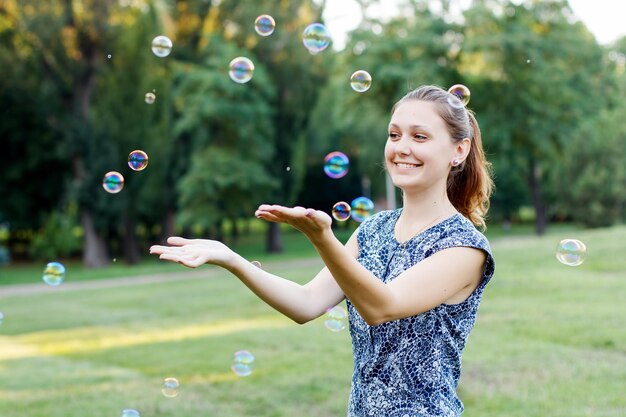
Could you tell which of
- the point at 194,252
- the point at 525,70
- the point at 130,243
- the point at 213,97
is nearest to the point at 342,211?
the point at 194,252

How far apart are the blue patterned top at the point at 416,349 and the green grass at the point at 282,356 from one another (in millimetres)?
3168

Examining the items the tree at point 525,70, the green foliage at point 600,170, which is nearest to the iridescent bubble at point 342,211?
the tree at point 525,70

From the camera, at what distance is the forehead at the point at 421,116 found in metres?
2.37

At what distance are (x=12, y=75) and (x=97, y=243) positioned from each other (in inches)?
282

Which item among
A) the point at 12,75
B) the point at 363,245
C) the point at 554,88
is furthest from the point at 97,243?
the point at 363,245

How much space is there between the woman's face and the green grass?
Answer: 3384mm

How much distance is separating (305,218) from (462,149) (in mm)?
776

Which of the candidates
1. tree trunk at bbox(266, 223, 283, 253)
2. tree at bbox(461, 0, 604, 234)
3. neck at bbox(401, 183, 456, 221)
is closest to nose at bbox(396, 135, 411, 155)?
neck at bbox(401, 183, 456, 221)

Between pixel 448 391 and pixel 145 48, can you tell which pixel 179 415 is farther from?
pixel 145 48

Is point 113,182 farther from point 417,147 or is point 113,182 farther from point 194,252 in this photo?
point 417,147

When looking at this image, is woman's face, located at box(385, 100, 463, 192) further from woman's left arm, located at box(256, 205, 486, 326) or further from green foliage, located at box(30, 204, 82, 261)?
green foliage, located at box(30, 204, 82, 261)

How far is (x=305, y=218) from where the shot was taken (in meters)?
1.94

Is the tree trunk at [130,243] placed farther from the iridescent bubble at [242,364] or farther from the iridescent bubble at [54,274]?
the iridescent bubble at [242,364]

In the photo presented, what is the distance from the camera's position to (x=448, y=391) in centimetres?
234
